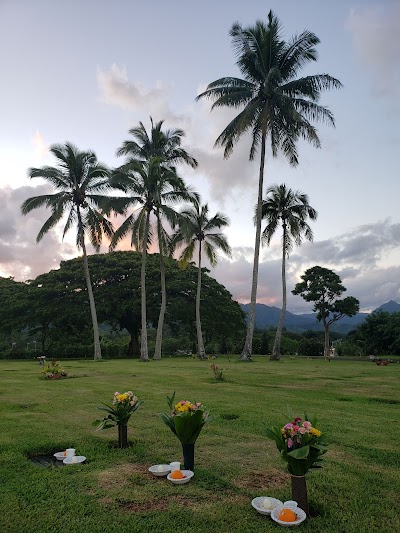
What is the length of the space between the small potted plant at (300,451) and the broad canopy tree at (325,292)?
4019cm

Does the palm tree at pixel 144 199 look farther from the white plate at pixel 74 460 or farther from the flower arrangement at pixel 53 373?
the white plate at pixel 74 460

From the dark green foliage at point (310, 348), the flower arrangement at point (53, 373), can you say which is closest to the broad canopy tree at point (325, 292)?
the dark green foliage at point (310, 348)

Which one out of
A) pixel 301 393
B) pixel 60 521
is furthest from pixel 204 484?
pixel 301 393

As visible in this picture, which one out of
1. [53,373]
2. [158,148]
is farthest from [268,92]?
[53,373]

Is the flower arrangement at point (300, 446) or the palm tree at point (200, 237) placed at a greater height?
the palm tree at point (200, 237)

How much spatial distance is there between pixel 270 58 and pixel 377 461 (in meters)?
22.6

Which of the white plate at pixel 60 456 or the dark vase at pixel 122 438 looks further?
the dark vase at pixel 122 438

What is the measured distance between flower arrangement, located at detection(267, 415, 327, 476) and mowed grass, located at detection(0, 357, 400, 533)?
43 cm

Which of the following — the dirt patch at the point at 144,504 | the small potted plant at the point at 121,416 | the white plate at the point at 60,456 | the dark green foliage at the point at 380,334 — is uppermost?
the dark green foliage at the point at 380,334

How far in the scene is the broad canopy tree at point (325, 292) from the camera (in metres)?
42.3

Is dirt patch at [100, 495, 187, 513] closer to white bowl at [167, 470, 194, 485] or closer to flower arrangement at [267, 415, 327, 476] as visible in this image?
white bowl at [167, 470, 194, 485]

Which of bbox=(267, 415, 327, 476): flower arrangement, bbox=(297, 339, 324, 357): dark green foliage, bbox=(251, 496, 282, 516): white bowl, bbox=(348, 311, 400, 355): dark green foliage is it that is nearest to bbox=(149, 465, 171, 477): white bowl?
bbox=(251, 496, 282, 516): white bowl

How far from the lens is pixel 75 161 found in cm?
2600

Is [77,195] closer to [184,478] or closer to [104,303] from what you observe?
[104,303]
